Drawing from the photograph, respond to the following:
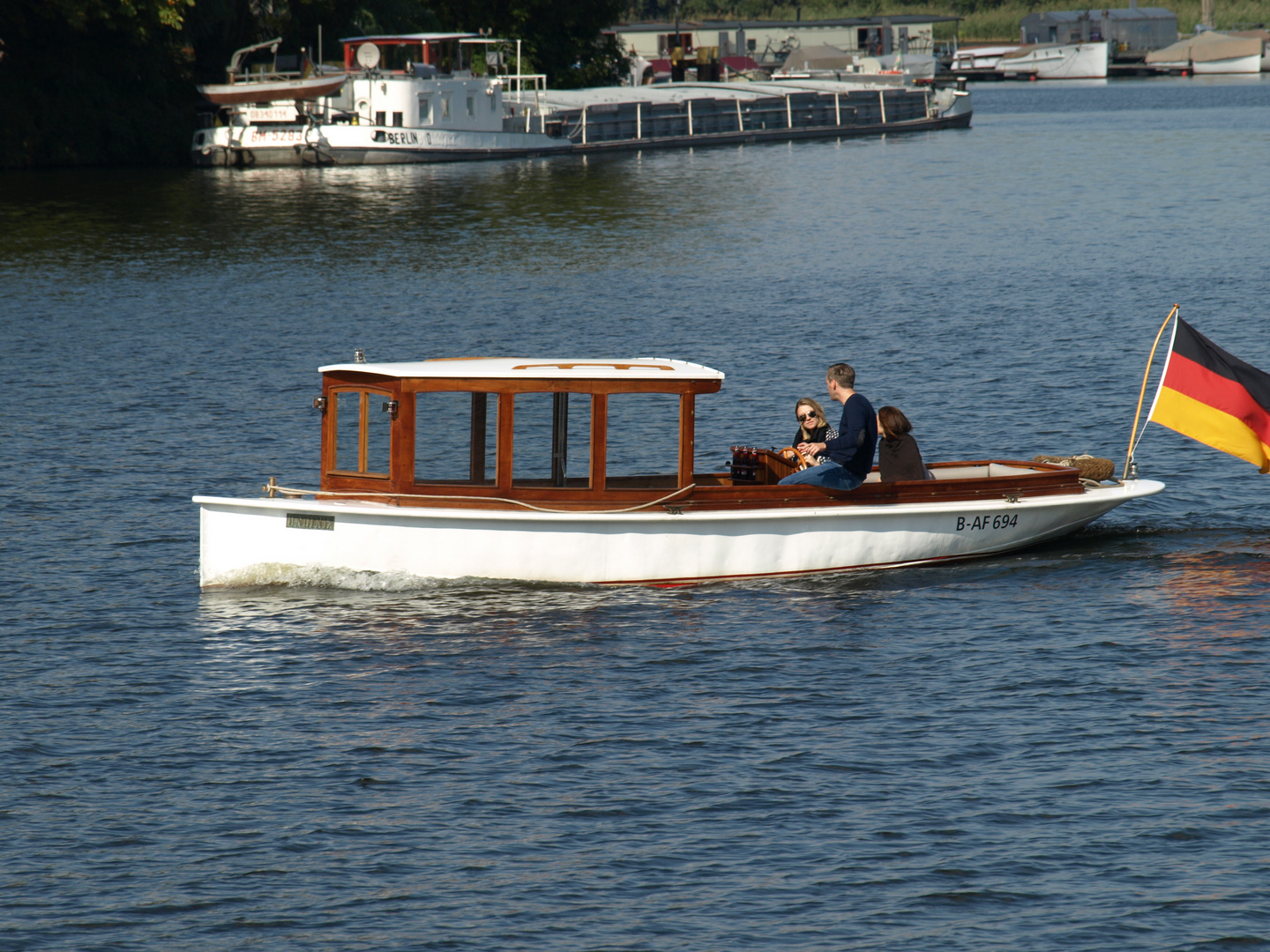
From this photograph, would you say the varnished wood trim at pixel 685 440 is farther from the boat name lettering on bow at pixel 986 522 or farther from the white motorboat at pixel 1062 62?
the white motorboat at pixel 1062 62

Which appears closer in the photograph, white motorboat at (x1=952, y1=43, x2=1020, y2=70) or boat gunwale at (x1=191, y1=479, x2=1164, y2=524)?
boat gunwale at (x1=191, y1=479, x2=1164, y2=524)

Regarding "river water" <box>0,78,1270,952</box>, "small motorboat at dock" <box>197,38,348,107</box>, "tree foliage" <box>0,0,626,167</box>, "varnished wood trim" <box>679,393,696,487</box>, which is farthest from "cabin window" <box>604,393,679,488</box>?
"small motorboat at dock" <box>197,38,348,107</box>

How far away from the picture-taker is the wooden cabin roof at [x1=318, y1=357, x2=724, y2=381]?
58.4ft

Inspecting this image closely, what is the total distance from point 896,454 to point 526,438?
4533mm

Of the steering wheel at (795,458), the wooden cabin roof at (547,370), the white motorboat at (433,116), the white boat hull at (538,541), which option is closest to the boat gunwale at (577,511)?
the white boat hull at (538,541)

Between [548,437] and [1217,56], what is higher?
[1217,56]

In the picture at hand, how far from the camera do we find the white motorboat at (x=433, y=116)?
81.6 m

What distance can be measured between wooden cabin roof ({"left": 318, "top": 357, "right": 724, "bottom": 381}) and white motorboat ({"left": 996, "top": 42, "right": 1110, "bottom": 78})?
174597mm

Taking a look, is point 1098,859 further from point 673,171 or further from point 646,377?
point 673,171

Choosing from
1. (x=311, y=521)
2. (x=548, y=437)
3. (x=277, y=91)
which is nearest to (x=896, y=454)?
(x=548, y=437)

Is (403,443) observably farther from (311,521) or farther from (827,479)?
(827,479)

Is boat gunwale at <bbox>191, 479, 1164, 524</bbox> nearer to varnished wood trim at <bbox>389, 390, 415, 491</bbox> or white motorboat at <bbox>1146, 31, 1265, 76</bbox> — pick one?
varnished wood trim at <bbox>389, 390, 415, 491</bbox>

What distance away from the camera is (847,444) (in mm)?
17891

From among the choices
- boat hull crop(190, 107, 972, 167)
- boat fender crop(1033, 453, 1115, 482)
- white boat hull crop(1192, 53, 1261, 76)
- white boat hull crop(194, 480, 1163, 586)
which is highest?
white boat hull crop(1192, 53, 1261, 76)
